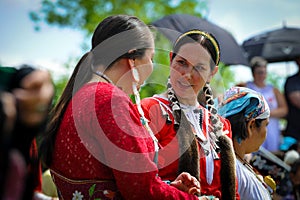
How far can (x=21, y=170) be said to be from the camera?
1484mm

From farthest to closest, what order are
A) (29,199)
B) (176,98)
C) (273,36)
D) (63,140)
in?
(273,36)
(176,98)
(63,140)
(29,199)

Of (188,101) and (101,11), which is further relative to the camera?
(101,11)

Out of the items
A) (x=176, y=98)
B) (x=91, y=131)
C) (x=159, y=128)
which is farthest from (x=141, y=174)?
(x=176, y=98)

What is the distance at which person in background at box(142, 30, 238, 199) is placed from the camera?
8.59 feet

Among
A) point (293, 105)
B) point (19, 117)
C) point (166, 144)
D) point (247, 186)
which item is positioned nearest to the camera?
point (19, 117)

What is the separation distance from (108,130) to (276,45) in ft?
21.5

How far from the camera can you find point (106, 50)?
7.54ft

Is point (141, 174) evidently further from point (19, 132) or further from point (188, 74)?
point (188, 74)

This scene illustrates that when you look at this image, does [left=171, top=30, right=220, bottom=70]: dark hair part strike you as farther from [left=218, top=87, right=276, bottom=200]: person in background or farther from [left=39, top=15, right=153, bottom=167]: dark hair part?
[left=39, top=15, right=153, bottom=167]: dark hair part

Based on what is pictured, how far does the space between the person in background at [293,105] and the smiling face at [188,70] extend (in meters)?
3.93

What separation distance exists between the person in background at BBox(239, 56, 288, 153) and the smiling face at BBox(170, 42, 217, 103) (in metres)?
3.91

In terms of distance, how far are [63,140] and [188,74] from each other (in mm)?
852

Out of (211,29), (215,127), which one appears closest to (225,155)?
(215,127)

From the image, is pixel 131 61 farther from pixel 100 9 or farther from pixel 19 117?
pixel 100 9
